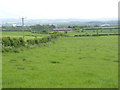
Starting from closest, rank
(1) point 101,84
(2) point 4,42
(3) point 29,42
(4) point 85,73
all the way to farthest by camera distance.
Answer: (1) point 101,84 < (4) point 85,73 < (2) point 4,42 < (3) point 29,42

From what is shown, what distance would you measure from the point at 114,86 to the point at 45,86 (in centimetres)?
307

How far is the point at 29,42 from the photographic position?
28281 mm

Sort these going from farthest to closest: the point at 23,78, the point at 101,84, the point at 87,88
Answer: the point at 23,78 < the point at 101,84 < the point at 87,88

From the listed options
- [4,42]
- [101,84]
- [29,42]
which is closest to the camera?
[101,84]

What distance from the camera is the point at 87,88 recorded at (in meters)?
7.92

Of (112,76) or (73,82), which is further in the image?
(112,76)

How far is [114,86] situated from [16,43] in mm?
18921

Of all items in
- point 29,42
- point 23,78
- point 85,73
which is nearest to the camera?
point 23,78

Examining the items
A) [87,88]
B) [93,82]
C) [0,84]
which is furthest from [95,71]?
[0,84]

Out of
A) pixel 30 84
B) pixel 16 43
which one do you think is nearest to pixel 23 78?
pixel 30 84

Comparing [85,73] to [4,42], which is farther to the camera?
[4,42]

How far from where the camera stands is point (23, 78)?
9.35 meters

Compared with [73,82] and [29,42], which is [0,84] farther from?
[29,42]

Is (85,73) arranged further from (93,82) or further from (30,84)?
(30,84)
